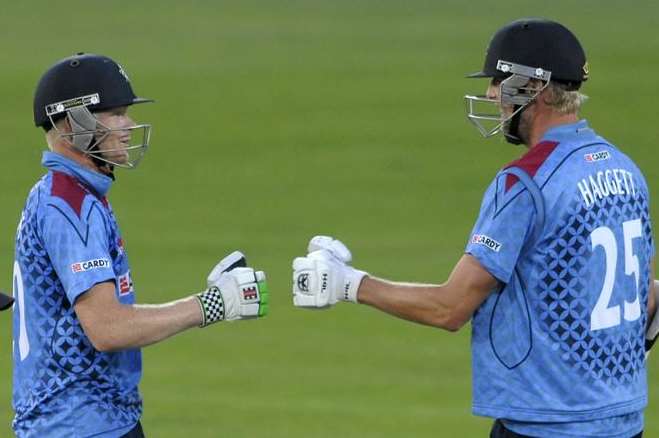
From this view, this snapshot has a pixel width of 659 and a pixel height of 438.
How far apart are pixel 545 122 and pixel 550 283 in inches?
25.1

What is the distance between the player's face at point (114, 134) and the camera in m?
5.82

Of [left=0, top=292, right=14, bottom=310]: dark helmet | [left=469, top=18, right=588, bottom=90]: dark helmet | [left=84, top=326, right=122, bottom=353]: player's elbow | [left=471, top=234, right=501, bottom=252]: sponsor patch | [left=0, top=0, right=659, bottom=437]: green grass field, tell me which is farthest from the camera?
[left=0, top=0, right=659, bottom=437]: green grass field

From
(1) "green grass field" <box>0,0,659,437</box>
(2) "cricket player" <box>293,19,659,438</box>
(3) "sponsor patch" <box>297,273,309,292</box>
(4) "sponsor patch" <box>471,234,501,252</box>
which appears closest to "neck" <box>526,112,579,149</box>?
(2) "cricket player" <box>293,19,659,438</box>

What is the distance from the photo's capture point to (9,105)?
17.5 metres

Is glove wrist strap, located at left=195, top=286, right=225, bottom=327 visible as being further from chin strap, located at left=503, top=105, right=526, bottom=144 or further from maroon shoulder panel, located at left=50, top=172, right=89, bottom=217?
chin strap, located at left=503, top=105, right=526, bottom=144

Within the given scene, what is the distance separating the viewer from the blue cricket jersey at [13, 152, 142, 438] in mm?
5512

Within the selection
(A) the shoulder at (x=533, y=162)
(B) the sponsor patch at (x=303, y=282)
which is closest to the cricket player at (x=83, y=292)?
(B) the sponsor patch at (x=303, y=282)

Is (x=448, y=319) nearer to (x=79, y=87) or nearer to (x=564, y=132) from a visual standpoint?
(x=564, y=132)

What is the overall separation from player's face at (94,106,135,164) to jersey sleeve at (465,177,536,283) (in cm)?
140

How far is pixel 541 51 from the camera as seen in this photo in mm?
5789

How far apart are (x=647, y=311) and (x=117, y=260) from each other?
6.78 feet


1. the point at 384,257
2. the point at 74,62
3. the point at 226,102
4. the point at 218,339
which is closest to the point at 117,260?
the point at 74,62

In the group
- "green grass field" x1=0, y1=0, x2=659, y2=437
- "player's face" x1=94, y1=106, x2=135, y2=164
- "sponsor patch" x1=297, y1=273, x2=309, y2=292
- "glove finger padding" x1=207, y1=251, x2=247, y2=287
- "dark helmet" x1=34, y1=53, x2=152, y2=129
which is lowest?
"green grass field" x1=0, y1=0, x2=659, y2=437

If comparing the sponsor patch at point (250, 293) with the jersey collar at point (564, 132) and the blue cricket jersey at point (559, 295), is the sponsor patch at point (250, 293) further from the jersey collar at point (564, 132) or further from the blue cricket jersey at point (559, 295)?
the jersey collar at point (564, 132)
